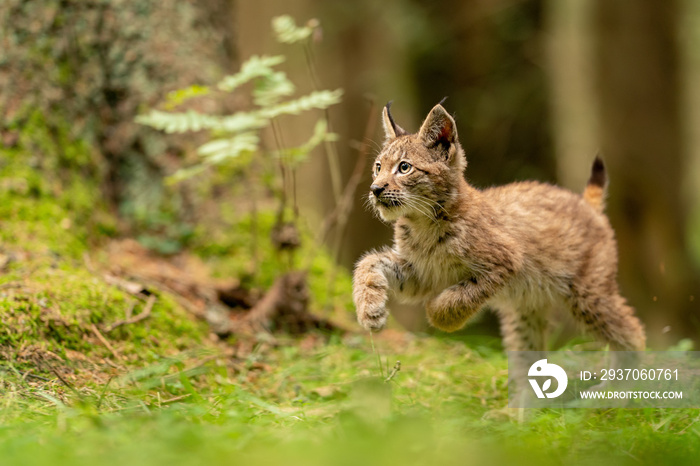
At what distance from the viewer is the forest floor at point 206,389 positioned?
9.20ft

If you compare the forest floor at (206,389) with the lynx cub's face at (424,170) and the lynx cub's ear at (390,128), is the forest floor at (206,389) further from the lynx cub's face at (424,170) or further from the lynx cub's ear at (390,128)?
the lynx cub's ear at (390,128)

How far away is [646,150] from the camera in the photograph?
8430mm

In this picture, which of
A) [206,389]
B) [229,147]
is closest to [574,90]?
[229,147]

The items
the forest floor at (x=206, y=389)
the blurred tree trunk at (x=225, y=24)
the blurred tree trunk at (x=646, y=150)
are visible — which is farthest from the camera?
the blurred tree trunk at (x=646, y=150)

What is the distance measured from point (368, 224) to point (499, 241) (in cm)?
819

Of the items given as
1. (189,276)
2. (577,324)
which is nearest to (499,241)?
(577,324)

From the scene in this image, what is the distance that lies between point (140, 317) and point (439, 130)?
2585 mm

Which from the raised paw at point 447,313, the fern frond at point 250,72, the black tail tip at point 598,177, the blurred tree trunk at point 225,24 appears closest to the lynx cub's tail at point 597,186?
the black tail tip at point 598,177

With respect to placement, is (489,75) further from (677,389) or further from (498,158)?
(677,389)

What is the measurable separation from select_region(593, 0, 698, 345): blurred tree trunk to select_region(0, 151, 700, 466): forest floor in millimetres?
3114

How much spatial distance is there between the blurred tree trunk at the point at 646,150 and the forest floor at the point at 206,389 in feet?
10.2

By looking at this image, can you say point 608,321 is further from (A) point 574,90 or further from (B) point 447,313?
(A) point 574,90

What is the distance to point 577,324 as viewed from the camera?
5.31m
